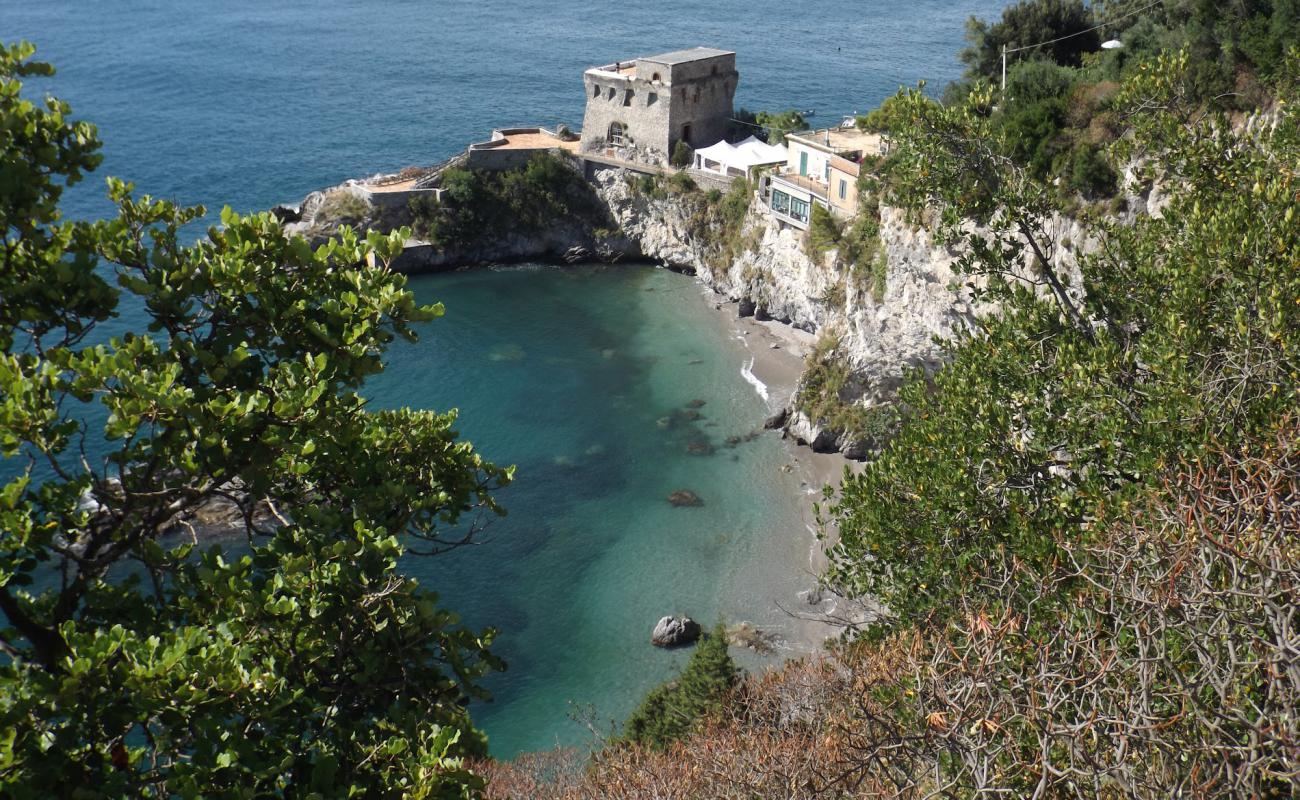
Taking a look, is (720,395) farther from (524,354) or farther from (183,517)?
(183,517)

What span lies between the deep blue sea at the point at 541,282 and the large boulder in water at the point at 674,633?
399 mm

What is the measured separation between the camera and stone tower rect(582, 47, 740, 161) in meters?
56.3

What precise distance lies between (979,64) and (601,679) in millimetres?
29544

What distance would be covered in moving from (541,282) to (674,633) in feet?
101

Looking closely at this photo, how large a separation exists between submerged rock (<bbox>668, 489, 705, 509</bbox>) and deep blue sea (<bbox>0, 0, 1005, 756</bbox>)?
370 mm

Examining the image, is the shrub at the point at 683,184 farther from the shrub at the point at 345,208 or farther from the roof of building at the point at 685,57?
the shrub at the point at 345,208

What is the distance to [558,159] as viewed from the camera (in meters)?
59.2

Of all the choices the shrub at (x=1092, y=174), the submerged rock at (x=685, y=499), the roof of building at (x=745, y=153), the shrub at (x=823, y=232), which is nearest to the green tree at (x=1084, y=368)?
the shrub at (x=1092, y=174)

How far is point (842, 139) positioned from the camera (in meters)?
52.0

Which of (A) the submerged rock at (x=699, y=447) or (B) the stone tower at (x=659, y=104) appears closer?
(A) the submerged rock at (x=699, y=447)

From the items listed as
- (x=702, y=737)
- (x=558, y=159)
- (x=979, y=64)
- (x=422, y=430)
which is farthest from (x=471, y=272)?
(x=422, y=430)

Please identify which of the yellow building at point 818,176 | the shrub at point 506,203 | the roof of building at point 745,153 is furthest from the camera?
the shrub at point 506,203

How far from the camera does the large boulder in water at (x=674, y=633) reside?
29719 millimetres

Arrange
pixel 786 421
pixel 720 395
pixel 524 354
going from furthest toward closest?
pixel 524 354
pixel 720 395
pixel 786 421
